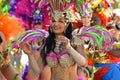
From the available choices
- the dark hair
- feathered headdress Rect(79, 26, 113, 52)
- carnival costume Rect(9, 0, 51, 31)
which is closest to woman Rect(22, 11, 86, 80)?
the dark hair

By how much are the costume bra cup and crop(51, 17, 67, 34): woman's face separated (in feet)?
0.84

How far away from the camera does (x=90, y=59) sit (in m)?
5.71

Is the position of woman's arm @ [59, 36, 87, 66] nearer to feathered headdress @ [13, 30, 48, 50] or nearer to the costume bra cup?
the costume bra cup

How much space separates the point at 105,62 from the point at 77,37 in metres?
1.04

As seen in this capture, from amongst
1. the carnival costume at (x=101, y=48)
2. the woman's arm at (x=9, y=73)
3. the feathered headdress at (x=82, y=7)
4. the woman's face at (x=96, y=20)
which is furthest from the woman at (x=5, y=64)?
the woman's face at (x=96, y=20)

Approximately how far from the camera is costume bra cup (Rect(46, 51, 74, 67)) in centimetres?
465

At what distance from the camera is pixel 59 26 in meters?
4.62

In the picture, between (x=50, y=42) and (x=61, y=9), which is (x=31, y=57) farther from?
(x=61, y=9)

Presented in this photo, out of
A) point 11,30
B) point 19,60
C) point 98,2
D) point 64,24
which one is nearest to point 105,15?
point 98,2

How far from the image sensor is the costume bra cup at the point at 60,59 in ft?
15.3

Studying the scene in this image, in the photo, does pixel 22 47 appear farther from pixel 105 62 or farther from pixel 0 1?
pixel 105 62

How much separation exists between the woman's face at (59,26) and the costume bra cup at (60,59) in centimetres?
26

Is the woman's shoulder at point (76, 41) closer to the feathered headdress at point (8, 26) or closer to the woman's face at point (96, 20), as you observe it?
the feathered headdress at point (8, 26)

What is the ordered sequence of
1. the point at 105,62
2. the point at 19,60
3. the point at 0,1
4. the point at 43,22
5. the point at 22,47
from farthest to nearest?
the point at 19,60 → the point at 43,22 → the point at 105,62 → the point at 22,47 → the point at 0,1
